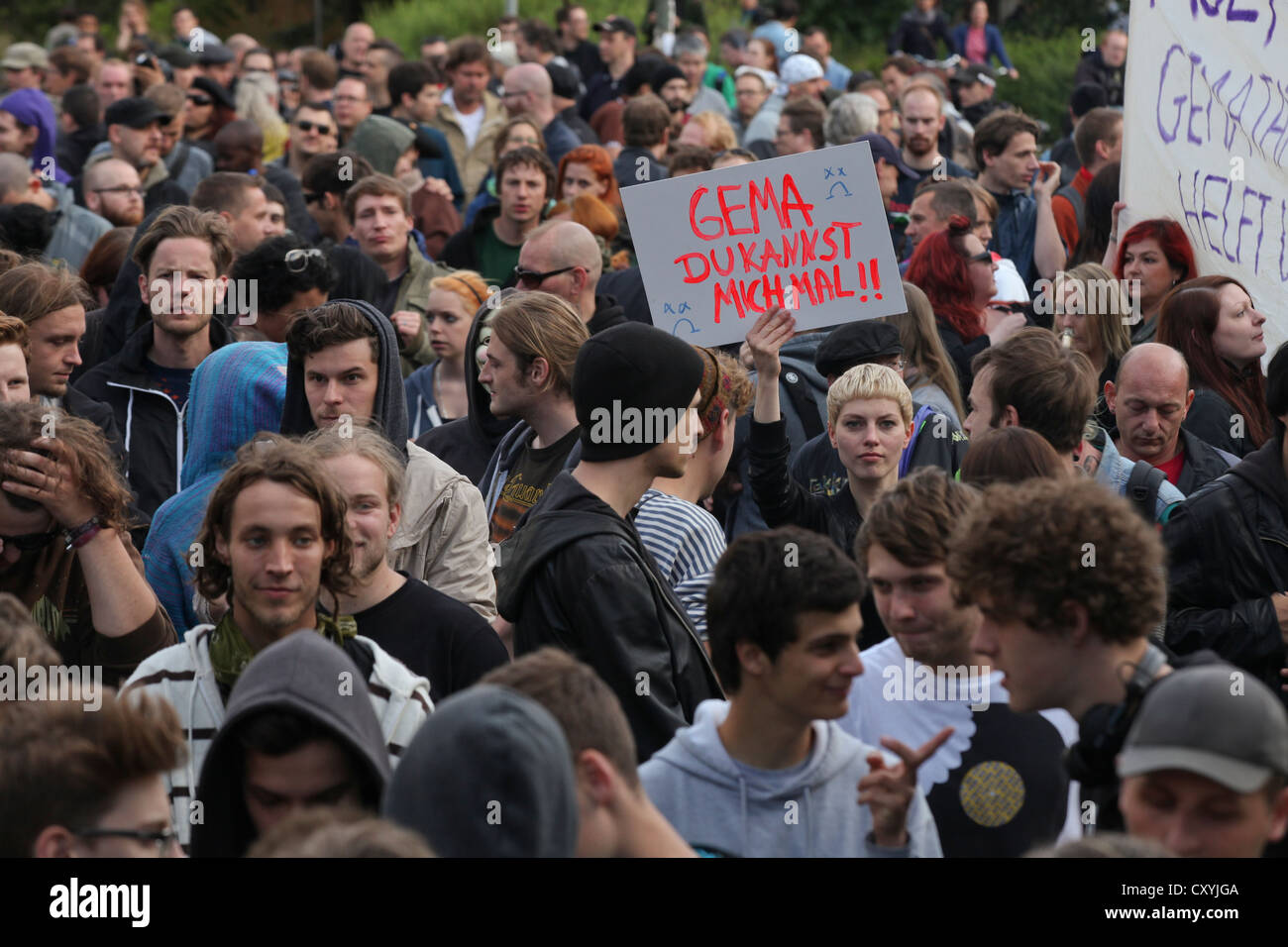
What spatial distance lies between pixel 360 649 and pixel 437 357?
4.13 m

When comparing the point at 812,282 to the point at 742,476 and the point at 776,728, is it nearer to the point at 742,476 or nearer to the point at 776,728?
the point at 742,476

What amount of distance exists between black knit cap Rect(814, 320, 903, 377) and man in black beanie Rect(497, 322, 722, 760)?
181 centimetres

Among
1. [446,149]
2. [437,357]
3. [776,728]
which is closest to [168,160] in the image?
[446,149]

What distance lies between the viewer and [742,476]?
6.46 meters

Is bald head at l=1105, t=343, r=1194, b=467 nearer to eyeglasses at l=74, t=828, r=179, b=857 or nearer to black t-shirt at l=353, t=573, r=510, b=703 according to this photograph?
black t-shirt at l=353, t=573, r=510, b=703

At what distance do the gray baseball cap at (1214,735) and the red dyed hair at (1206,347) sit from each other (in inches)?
157

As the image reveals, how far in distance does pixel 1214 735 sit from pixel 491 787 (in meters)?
1.06

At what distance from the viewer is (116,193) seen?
969 cm

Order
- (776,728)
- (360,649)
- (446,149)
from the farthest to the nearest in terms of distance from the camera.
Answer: (446,149)
(360,649)
(776,728)

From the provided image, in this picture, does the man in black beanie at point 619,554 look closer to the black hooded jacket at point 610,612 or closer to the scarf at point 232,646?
the black hooded jacket at point 610,612

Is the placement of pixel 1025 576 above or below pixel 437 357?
below

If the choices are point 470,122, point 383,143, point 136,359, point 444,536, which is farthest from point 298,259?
point 470,122

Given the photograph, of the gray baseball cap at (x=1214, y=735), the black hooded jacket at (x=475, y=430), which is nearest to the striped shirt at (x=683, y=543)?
the black hooded jacket at (x=475, y=430)

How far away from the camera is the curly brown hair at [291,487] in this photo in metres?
3.93
